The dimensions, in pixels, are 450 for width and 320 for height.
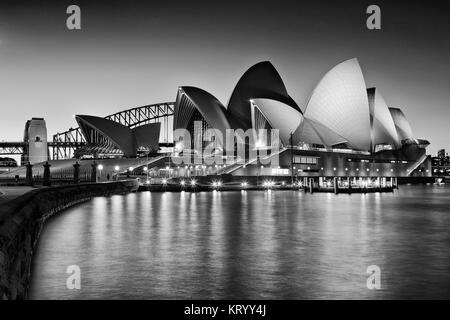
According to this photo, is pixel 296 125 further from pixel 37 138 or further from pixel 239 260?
pixel 239 260

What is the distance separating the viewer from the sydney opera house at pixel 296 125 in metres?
77.1

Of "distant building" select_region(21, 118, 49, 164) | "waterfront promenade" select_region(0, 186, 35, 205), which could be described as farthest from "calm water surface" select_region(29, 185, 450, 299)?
"distant building" select_region(21, 118, 49, 164)

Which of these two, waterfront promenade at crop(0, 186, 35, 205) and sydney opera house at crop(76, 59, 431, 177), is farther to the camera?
sydney opera house at crop(76, 59, 431, 177)

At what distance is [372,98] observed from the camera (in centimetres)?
8669

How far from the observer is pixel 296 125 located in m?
83.1

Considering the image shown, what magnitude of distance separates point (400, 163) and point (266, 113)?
36.1m

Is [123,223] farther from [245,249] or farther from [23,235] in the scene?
[23,235]

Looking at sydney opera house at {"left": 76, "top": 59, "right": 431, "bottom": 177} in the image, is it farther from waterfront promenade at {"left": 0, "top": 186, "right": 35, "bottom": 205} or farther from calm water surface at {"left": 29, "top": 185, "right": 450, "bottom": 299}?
calm water surface at {"left": 29, "top": 185, "right": 450, "bottom": 299}

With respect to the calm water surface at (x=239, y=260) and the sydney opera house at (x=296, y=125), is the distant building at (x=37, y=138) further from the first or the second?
the calm water surface at (x=239, y=260)

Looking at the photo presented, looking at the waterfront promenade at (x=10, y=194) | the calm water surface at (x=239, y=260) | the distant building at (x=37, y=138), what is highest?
the distant building at (x=37, y=138)

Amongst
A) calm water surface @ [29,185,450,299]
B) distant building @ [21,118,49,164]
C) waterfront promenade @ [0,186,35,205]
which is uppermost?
distant building @ [21,118,49,164]

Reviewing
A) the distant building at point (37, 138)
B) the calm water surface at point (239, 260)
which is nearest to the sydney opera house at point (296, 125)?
the distant building at point (37, 138)

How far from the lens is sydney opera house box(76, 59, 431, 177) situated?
7706 centimetres

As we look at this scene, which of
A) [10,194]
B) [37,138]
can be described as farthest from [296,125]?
[10,194]
